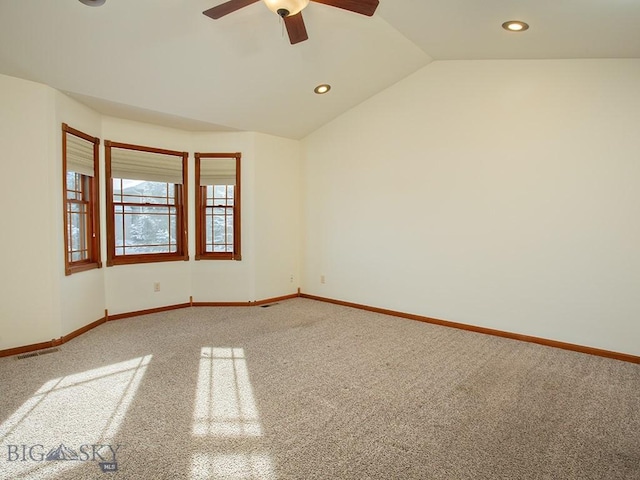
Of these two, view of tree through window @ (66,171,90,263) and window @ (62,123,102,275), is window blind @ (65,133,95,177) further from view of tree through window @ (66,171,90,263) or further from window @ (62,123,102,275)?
view of tree through window @ (66,171,90,263)

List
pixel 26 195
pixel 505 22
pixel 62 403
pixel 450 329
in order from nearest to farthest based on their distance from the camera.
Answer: pixel 62 403 < pixel 505 22 < pixel 26 195 < pixel 450 329

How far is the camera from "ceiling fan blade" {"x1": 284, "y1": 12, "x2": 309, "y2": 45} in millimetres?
2797

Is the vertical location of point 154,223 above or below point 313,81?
below

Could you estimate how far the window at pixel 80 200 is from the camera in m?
3.89

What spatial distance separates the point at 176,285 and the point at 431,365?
3521mm

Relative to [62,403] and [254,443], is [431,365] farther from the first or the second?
[62,403]

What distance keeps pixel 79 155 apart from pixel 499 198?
14.7 ft

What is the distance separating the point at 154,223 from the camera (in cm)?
514

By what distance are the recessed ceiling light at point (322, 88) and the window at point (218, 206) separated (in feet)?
4.62

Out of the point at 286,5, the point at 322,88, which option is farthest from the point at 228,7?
the point at 322,88

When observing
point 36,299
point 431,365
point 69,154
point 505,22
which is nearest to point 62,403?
point 36,299

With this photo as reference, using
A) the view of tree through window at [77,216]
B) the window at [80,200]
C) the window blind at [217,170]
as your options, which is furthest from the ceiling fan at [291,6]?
the window blind at [217,170]

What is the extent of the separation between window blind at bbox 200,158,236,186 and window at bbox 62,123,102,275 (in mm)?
1296

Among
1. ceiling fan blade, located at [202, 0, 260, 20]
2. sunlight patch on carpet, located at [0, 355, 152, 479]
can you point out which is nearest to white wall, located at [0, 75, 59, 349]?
sunlight patch on carpet, located at [0, 355, 152, 479]
